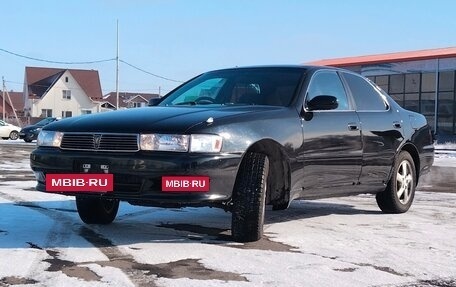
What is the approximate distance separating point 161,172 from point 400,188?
3.58 m

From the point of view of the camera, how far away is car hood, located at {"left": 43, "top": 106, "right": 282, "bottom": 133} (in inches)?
190

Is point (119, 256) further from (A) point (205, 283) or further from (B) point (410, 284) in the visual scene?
(B) point (410, 284)

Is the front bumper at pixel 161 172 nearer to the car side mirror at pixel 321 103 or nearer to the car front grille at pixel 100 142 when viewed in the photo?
the car front grille at pixel 100 142

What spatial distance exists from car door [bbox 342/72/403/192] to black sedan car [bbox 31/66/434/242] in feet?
0.05

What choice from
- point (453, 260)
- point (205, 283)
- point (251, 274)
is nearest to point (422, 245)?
point (453, 260)

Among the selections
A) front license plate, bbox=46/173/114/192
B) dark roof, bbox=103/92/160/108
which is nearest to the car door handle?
front license plate, bbox=46/173/114/192

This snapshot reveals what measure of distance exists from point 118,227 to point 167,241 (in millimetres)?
875

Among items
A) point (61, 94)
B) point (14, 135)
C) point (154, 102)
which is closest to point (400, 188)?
point (154, 102)

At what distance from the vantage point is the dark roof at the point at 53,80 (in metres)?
70.0

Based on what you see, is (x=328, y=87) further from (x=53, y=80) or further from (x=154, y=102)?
(x=53, y=80)

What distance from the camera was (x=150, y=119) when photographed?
5.01m

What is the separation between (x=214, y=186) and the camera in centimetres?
476

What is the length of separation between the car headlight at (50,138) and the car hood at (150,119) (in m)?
0.05

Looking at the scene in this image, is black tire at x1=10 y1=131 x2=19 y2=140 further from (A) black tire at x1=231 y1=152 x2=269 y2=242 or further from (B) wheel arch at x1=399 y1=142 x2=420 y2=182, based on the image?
(A) black tire at x1=231 y1=152 x2=269 y2=242
